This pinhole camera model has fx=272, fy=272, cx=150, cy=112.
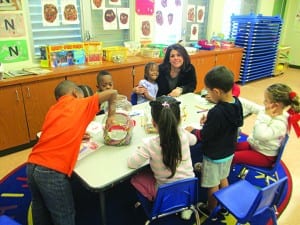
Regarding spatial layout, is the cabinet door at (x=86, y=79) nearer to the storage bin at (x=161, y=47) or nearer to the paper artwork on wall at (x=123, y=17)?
the paper artwork on wall at (x=123, y=17)

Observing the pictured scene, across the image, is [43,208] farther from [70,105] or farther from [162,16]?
[162,16]

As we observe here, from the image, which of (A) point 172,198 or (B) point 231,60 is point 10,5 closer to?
(A) point 172,198

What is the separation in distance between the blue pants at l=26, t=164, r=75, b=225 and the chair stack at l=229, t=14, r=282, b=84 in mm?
4340

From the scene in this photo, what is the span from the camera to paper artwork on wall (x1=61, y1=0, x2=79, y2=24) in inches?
121

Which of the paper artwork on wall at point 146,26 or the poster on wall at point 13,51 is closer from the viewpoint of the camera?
the poster on wall at point 13,51

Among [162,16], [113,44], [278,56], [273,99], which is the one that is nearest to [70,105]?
[273,99]

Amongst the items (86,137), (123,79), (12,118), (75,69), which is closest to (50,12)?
(75,69)

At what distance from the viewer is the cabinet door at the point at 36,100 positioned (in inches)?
103

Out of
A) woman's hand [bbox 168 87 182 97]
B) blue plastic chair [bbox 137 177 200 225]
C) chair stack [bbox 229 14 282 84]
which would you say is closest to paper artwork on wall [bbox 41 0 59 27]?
woman's hand [bbox 168 87 182 97]

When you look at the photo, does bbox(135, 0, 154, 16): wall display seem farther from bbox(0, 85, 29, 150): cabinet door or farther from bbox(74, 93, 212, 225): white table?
bbox(74, 93, 212, 225): white table

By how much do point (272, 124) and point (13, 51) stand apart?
2.57 meters

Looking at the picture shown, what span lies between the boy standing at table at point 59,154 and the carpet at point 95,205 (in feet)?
0.95

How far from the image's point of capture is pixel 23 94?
2.58 m

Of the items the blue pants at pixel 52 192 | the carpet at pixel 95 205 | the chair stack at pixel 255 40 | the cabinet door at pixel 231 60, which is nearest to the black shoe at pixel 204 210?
the carpet at pixel 95 205
